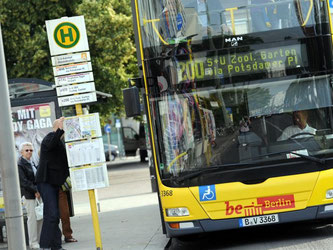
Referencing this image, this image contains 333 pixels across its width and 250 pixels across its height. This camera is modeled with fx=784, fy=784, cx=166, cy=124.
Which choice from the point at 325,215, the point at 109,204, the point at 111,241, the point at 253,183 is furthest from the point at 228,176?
the point at 109,204

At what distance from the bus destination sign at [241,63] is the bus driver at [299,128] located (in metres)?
0.66

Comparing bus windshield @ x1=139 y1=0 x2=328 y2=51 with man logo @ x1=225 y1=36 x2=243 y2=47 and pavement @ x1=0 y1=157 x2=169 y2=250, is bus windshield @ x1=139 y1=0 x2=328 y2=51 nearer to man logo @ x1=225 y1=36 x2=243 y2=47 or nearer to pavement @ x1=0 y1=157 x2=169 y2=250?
→ man logo @ x1=225 y1=36 x2=243 y2=47

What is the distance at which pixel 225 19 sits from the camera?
10.9 meters

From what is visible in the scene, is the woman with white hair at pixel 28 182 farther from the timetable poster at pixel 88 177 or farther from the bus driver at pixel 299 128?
the bus driver at pixel 299 128

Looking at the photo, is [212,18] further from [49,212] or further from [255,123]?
[49,212]

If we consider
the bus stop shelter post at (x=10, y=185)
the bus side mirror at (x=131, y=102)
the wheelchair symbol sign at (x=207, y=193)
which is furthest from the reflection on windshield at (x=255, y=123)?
the bus stop shelter post at (x=10, y=185)

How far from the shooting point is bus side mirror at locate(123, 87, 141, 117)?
10664 mm

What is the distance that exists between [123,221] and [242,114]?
19.5ft

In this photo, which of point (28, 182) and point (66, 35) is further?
point (28, 182)

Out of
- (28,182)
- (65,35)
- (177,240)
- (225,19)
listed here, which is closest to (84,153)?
(65,35)

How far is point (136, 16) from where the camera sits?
36.5ft

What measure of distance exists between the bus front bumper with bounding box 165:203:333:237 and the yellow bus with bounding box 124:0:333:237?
0.04ft

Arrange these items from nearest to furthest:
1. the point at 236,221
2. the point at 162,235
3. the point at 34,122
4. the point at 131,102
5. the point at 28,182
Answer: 1. the point at 236,221
2. the point at 131,102
3. the point at 28,182
4. the point at 162,235
5. the point at 34,122

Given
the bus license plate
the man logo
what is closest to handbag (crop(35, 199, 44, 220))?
the bus license plate
